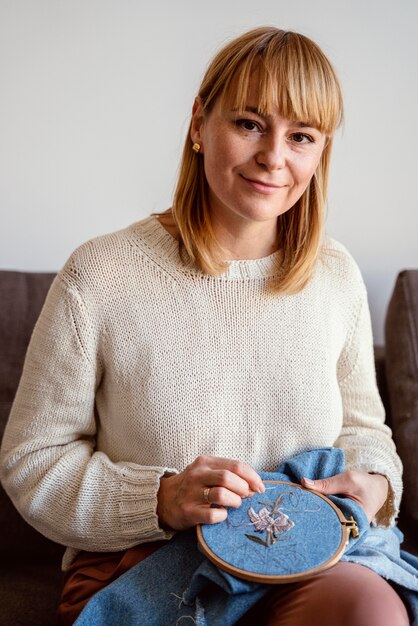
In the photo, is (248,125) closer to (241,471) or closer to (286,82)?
(286,82)

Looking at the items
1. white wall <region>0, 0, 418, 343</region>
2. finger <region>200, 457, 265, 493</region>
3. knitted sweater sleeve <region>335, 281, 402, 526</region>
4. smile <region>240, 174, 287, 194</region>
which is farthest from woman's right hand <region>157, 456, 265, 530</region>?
white wall <region>0, 0, 418, 343</region>

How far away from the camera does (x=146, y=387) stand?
1.19 m

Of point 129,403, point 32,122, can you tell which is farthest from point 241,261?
point 32,122

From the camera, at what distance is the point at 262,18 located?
5.61ft

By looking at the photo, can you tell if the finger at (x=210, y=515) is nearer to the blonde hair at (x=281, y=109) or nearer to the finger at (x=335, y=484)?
the finger at (x=335, y=484)

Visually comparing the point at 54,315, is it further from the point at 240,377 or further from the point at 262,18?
the point at 262,18

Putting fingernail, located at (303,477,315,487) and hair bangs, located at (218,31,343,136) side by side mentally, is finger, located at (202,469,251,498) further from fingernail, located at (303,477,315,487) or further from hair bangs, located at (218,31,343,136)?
hair bangs, located at (218,31,343,136)

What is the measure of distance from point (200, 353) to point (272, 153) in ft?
1.16

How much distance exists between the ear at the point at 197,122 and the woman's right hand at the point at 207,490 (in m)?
0.56

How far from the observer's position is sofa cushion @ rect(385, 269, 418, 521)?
5.12ft

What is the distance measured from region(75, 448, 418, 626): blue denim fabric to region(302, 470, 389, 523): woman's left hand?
34 millimetres

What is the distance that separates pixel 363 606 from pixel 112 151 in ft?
3.88

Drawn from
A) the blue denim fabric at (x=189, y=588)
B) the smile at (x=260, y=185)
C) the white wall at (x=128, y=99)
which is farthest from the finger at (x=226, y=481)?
the white wall at (x=128, y=99)

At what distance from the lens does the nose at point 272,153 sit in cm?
114
